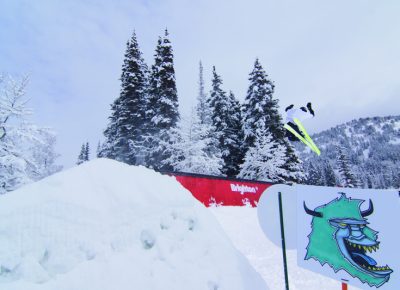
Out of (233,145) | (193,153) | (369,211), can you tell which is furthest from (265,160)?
(369,211)

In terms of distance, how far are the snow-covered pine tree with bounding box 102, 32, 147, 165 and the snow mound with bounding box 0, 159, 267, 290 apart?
912 inches

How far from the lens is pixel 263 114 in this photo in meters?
30.2

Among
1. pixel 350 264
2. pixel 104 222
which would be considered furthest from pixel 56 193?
pixel 350 264

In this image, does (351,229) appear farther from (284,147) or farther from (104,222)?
(284,147)

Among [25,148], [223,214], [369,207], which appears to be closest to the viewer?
[369,207]

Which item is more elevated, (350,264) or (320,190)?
(320,190)

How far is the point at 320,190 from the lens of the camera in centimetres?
365

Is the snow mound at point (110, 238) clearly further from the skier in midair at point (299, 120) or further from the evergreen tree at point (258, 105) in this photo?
the evergreen tree at point (258, 105)

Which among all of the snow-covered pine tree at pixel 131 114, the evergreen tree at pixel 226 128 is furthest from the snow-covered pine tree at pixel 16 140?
the evergreen tree at pixel 226 128

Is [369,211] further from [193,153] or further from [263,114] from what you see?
[263,114]

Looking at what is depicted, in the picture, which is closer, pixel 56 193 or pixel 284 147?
pixel 56 193

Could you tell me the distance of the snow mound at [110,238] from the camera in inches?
103

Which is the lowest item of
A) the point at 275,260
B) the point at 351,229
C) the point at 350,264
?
the point at 275,260

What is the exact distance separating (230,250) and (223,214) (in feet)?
26.5
